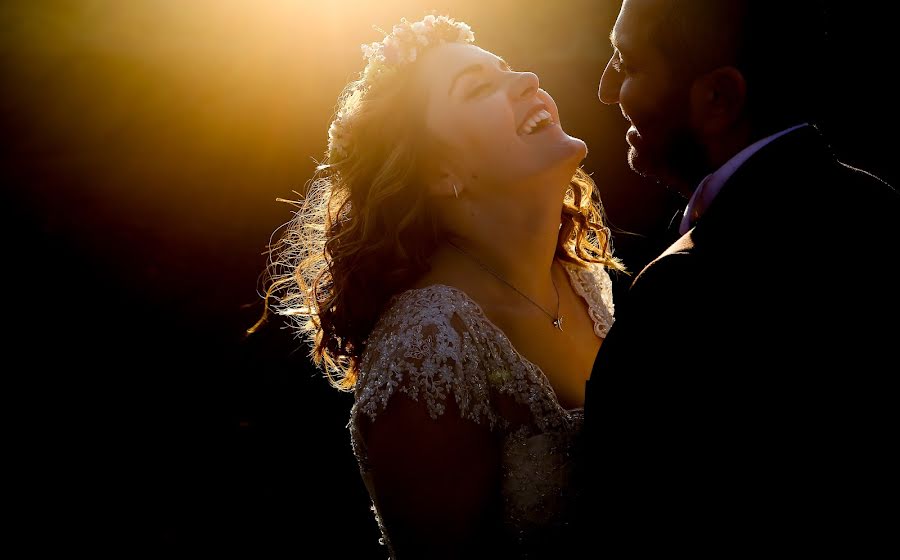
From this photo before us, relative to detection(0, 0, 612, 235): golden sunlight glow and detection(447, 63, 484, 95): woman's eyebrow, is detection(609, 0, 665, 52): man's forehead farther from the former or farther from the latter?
detection(0, 0, 612, 235): golden sunlight glow

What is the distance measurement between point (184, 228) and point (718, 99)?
3800mm

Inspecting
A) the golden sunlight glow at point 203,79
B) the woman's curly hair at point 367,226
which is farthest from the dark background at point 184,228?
the woman's curly hair at point 367,226

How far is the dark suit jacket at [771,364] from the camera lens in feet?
3.28

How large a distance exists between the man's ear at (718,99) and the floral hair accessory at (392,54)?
0.95 metres

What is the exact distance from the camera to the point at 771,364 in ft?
3.32

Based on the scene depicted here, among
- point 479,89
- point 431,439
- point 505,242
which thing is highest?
point 479,89

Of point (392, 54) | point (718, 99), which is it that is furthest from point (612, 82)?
point (392, 54)

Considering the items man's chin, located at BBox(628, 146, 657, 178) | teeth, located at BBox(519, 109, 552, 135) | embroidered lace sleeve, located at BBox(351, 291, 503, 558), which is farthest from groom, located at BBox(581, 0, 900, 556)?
teeth, located at BBox(519, 109, 552, 135)

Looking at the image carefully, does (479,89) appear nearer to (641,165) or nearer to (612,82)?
(612,82)

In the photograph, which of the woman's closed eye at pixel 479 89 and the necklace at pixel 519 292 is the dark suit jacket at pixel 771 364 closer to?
the necklace at pixel 519 292

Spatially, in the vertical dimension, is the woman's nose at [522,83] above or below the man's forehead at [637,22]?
below

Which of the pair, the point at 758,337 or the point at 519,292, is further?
the point at 519,292

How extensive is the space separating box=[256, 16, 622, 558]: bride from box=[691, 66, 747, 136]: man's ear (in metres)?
0.55

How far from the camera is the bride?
1487 mm
